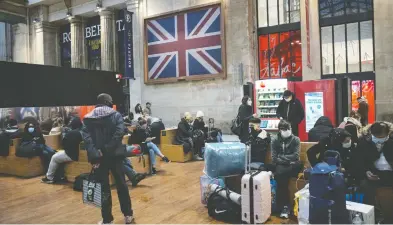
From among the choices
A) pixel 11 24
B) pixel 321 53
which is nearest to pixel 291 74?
pixel 321 53

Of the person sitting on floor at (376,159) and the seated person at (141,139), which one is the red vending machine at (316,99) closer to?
the seated person at (141,139)

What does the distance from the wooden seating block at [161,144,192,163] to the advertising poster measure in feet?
13.5

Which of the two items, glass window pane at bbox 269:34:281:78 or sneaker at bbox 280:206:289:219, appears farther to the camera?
glass window pane at bbox 269:34:281:78

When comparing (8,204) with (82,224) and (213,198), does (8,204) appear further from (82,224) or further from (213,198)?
(213,198)

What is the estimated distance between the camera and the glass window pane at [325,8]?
12781mm

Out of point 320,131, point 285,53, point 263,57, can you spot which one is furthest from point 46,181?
point 285,53

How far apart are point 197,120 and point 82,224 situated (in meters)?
6.17

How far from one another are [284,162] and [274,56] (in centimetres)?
977

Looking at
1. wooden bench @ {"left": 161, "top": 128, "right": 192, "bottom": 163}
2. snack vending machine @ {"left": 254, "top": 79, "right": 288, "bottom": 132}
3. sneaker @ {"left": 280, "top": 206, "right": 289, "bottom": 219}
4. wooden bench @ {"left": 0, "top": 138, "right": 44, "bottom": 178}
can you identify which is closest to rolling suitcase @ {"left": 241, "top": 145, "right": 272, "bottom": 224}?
sneaker @ {"left": 280, "top": 206, "right": 289, "bottom": 219}

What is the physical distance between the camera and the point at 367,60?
12.2 meters

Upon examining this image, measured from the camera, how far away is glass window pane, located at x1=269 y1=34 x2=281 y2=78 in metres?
13.8

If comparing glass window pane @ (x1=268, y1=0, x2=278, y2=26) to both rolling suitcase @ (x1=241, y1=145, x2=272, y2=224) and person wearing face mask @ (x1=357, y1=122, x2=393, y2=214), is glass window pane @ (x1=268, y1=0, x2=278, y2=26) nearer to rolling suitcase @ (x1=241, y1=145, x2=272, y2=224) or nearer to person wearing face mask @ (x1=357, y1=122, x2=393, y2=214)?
person wearing face mask @ (x1=357, y1=122, x2=393, y2=214)

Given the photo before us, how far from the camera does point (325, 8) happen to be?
1287 centimetres

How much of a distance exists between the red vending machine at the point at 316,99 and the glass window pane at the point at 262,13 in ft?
13.8
